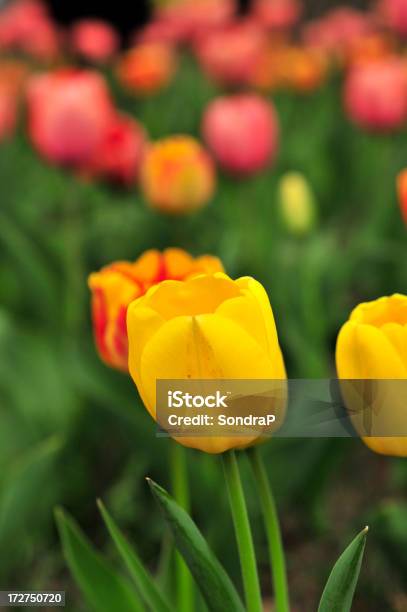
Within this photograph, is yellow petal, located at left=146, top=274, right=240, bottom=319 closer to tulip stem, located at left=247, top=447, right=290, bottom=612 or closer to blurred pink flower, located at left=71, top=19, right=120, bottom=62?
tulip stem, located at left=247, top=447, right=290, bottom=612

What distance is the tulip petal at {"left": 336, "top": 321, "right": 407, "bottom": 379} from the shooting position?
383 millimetres

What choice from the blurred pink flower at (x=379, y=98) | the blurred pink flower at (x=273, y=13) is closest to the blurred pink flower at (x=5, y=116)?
the blurred pink flower at (x=379, y=98)

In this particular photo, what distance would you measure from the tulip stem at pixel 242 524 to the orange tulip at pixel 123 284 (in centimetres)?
14

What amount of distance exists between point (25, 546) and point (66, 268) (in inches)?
14.8

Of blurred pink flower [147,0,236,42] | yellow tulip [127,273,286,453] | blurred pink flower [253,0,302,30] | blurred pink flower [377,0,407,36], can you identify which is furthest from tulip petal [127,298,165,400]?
blurred pink flower [253,0,302,30]

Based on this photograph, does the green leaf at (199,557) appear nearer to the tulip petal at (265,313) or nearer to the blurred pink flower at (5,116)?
the tulip petal at (265,313)

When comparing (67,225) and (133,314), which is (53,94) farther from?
(133,314)

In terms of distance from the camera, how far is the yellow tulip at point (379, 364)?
1.26ft

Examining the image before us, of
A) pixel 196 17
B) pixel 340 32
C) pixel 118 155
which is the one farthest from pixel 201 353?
pixel 340 32

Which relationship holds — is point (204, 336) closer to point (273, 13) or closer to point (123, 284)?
point (123, 284)

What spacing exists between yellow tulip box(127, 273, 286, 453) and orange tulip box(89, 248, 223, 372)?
0.12 meters

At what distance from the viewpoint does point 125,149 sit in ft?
4.16

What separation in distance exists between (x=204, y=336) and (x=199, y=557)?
9 cm

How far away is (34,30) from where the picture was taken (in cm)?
241
